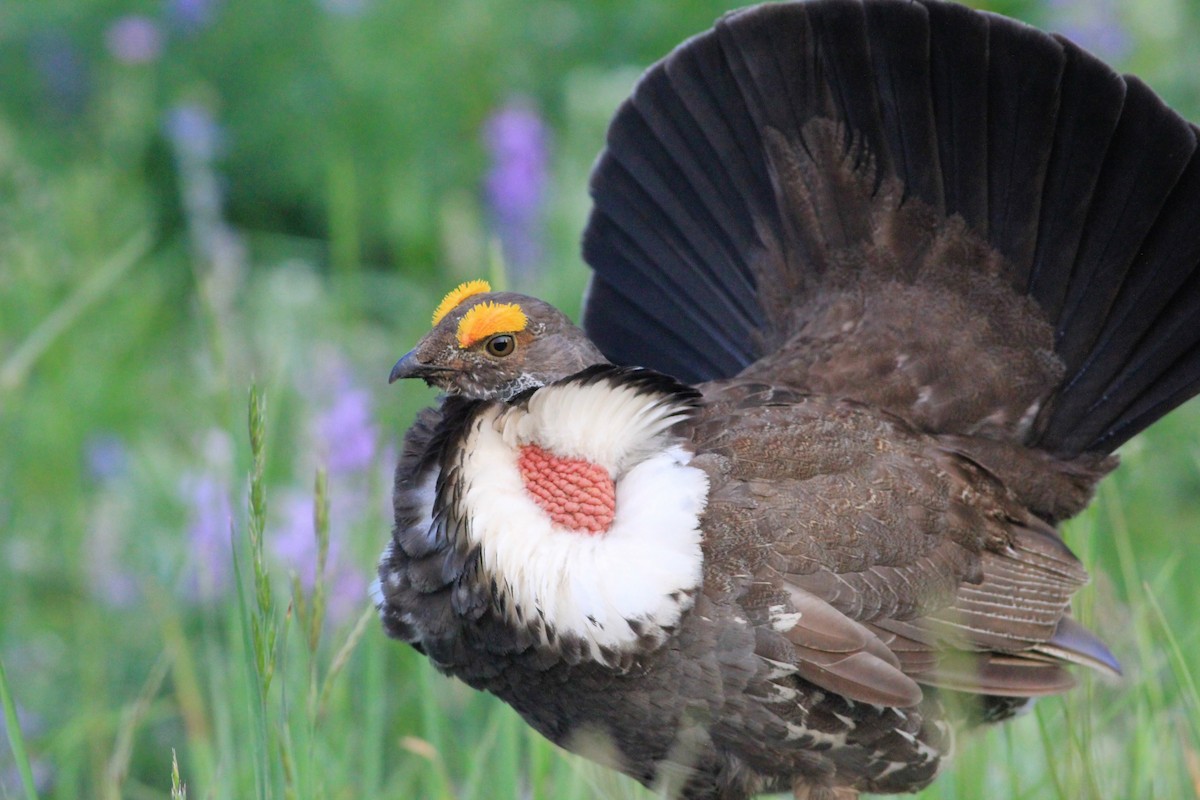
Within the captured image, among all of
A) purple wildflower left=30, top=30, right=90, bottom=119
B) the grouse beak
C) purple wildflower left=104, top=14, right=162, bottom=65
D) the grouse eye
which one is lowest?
the grouse beak

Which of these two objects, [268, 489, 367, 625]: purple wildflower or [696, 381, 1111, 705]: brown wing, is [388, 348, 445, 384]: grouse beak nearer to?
[696, 381, 1111, 705]: brown wing

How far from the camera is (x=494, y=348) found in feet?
11.3

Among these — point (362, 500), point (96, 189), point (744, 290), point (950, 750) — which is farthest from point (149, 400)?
point (950, 750)

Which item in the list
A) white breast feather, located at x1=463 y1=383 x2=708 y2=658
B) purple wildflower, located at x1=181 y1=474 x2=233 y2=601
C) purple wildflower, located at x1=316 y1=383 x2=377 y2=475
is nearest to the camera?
white breast feather, located at x1=463 y1=383 x2=708 y2=658

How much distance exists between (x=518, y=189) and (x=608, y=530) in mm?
3684

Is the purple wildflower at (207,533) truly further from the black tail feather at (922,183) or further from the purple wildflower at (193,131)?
the purple wildflower at (193,131)

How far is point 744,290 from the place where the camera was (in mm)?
4449

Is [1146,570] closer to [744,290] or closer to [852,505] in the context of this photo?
[744,290]

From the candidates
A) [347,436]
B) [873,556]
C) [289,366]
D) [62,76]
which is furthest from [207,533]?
[62,76]

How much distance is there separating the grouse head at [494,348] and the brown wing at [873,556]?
0.35 m

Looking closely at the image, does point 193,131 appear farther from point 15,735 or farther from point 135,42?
point 15,735

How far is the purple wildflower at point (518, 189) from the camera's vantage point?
6.91 m

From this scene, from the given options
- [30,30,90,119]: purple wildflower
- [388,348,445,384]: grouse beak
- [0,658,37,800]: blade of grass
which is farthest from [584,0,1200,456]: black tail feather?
[30,30,90,119]: purple wildflower

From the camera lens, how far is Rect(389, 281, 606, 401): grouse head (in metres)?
3.40
